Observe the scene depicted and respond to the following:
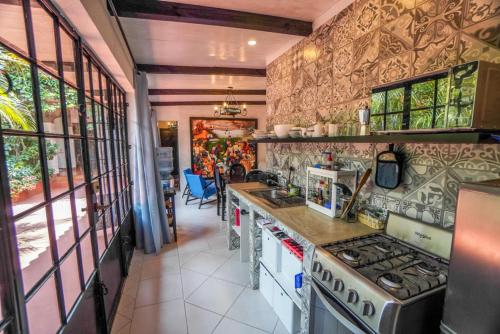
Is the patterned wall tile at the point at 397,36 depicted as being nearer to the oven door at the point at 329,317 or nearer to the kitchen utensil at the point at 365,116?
the kitchen utensil at the point at 365,116

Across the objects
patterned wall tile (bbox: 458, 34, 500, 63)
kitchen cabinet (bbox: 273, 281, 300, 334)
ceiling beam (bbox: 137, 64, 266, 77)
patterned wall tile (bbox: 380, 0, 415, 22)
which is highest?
ceiling beam (bbox: 137, 64, 266, 77)

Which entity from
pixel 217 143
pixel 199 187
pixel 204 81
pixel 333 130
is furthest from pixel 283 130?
pixel 217 143

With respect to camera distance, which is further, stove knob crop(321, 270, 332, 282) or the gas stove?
stove knob crop(321, 270, 332, 282)

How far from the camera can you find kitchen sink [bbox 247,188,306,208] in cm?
204

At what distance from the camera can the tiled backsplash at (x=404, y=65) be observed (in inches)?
41.3

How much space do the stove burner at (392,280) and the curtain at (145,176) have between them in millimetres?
2582

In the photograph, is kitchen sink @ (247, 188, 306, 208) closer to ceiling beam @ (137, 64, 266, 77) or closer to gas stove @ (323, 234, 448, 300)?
gas stove @ (323, 234, 448, 300)

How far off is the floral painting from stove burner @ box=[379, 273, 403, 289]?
17.3ft

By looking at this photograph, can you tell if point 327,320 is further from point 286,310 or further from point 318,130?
point 318,130

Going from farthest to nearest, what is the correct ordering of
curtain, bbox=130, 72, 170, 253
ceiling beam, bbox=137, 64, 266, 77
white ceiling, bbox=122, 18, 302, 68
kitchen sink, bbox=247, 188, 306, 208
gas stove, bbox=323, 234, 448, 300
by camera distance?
ceiling beam, bbox=137, 64, 266, 77 → curtain, bbox=130, 72, 170, 253 → white ceiling, bbox=122, 18, 302, 68 → kitchen sink, bbox=247, 188, 306, 208 → gas stove, bbox=323, 234, 448, 300

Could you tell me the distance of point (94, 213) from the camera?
1.58 meters

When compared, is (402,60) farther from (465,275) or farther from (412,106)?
(465,275)

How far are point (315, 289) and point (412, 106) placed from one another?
1.04 metres

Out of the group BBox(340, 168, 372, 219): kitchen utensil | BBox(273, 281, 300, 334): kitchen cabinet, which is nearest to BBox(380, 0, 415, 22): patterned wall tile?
BBox(340, 168, 372, 219): kitchen utensil
